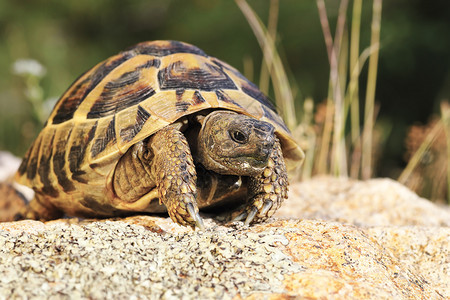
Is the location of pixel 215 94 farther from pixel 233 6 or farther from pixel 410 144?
pixel 233 6

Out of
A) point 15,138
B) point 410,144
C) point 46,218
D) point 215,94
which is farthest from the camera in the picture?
point 15,138

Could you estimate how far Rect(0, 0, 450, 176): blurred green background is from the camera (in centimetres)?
667

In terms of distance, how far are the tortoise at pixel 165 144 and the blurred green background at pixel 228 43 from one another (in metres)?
2.66

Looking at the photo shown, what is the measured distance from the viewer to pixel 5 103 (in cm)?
913

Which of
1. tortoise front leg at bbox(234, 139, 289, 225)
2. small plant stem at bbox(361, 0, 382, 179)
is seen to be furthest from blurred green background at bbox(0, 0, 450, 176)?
tortoise front leg at bbox(234, 139, 289, 225)

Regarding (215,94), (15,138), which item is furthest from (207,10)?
(215,94)

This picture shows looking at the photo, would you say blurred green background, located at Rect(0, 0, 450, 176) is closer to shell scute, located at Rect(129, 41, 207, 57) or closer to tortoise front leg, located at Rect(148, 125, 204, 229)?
shell scute, located at Rect(129, 41, 207, 57)

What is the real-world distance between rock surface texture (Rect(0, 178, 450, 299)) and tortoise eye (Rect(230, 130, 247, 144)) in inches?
13.8

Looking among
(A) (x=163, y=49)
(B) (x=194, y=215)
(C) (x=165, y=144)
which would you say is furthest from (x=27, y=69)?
(B) (x=194, y=215)

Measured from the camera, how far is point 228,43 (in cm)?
800

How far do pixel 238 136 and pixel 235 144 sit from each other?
0.12ft

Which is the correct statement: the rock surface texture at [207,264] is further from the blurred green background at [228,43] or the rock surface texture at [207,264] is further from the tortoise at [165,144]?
the blurred green background at [228,43]

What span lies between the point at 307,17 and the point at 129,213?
5780 mm

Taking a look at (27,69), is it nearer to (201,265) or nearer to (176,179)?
(176,179)
